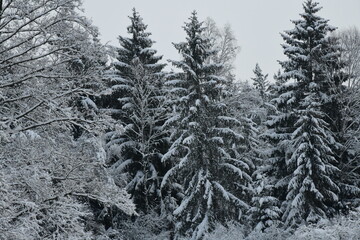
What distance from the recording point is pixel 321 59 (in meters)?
19.2

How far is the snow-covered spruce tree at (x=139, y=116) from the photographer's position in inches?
818

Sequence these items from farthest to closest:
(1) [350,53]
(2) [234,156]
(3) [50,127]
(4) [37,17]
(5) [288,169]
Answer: (2) [234,156] < (1) [350,53] < (5) [288,169] < (3) [50,127] < (4) [37,17]

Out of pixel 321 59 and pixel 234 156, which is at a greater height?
pixel 321 59

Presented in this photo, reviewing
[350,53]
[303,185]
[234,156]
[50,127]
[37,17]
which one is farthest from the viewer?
[234,156]

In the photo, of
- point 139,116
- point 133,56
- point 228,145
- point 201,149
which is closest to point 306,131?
point 228,145

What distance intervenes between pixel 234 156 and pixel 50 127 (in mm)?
14948

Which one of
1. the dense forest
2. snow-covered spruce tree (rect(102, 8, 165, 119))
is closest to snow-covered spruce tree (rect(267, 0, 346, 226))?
the dense forest

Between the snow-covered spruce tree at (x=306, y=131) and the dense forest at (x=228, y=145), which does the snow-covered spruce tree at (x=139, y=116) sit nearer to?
the dense forest at (x=228, y=145)

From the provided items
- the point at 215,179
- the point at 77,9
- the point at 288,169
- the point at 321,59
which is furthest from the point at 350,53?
the point at 77,9

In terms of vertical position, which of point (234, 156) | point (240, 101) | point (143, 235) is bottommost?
point (143, 235)

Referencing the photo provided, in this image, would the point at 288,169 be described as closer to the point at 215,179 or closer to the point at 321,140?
the point at 321,140

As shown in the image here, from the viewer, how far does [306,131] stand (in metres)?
17.8

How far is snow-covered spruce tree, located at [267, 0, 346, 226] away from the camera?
17062 millimetres

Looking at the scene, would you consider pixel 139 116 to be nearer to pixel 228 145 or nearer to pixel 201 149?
pixel 201 149
